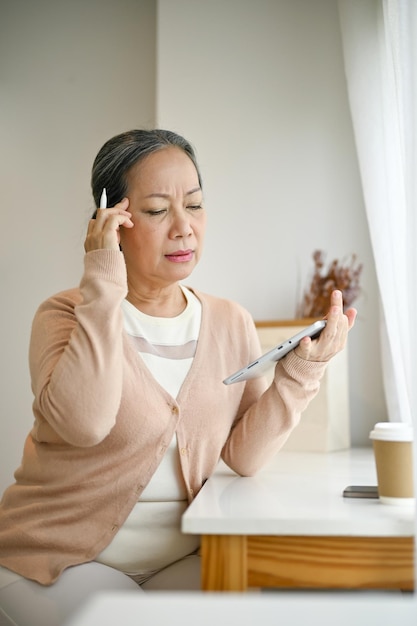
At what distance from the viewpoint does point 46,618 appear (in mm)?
1183

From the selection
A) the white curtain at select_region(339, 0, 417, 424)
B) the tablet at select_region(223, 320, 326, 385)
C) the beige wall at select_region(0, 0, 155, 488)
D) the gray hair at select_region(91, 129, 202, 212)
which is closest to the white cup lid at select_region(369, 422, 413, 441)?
the tablet at select_region(223, 320, 326, 385)

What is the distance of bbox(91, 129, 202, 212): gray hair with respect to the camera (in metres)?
1.46

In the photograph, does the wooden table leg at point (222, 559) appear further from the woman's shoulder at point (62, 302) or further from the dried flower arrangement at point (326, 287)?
the dried flower arrangement at point (326, 287)

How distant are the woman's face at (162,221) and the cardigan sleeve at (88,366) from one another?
15 cm

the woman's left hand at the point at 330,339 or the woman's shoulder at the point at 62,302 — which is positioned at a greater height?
the woman's shoulder at the point at 62,302

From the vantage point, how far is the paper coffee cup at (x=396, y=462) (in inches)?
42.0

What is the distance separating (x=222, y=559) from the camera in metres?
0.99

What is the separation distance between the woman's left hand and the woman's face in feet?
0.94

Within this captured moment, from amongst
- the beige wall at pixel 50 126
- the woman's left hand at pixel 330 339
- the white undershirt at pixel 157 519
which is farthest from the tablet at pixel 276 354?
the beige wall at pixel 50 126

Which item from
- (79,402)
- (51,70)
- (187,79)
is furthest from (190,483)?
(51,70)

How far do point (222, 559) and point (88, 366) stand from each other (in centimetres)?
37

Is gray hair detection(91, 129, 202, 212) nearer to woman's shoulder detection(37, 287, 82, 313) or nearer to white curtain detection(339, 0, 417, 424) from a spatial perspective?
woman's shoulder detection(37, 287, 82, 313)

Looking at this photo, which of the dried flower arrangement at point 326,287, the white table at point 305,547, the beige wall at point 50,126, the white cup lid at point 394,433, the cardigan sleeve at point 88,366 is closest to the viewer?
the white table at point 305,547

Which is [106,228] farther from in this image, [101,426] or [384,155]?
[384,155]
